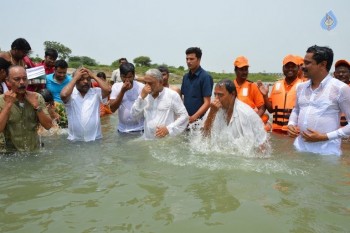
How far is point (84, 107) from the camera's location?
5461 mm

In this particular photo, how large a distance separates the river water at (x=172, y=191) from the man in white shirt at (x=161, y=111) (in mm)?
377

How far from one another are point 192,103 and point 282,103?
61.9 inches

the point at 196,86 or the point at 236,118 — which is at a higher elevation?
the point at 196,86

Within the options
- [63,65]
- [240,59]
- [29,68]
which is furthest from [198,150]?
[29,68]

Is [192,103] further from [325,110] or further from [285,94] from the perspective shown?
[325,110]

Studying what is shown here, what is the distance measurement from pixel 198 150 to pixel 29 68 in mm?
4273

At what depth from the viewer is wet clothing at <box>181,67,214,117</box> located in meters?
5.92

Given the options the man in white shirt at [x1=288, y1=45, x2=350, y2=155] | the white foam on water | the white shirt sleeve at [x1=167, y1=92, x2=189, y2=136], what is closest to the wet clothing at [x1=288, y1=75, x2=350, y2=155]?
the man in white shirt at [x1=288, y1=45, x2=350, y2=155]

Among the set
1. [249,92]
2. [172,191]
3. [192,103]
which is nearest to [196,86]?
[192,103]

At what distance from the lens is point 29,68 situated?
7.04 m

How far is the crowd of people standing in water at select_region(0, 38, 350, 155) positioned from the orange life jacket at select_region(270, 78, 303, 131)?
0.02 meters

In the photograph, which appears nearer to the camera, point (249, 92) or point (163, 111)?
point (163, 111)

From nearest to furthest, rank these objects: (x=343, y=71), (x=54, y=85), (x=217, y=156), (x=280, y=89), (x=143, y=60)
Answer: (x=217, y=156) < (x=343, y=71) < (x=280, y=89) < (x=54, y=85) < (x=143, y=60)

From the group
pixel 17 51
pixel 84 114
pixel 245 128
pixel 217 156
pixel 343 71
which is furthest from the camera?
pixel 17 51
